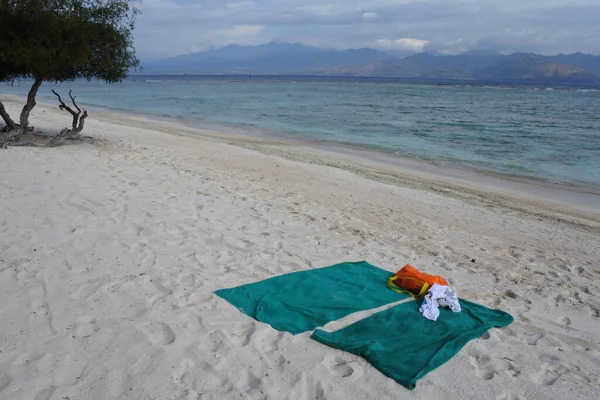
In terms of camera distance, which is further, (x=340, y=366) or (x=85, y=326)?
(x=85, y=326)

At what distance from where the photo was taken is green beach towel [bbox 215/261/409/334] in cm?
425

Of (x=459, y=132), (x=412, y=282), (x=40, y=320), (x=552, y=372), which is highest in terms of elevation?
(x=40, y=320)

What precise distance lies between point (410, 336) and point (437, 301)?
2.46 feet

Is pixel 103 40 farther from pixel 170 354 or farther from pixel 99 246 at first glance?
pixel 170 354

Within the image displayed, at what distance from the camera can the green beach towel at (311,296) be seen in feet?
13.9

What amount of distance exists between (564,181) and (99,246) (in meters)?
12.8

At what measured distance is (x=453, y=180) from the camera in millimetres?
12875

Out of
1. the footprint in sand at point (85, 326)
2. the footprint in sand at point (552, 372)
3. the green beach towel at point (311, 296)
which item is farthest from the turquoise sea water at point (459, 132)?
the footprint in sand at point (85, 326)

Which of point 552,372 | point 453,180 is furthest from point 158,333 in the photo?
point 453,180

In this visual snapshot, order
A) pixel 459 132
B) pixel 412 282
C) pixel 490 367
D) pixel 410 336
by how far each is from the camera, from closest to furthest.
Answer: pixel 490 367 → pixel 410 336 → pixel 412 282 → pixel 459 132

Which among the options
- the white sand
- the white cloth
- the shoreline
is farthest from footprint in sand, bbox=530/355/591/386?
the shoreline

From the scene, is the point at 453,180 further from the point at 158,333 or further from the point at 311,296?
the point at 158,333

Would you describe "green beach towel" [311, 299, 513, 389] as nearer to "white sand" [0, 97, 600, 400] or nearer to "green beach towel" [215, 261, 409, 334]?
"white sand" [0, 97, 600, 400]

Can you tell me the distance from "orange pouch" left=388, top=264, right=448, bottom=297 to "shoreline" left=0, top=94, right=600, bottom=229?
5533 mm
